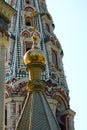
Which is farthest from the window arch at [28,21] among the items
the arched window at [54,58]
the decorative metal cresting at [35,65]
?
the decorative metal cresting at [35,65]

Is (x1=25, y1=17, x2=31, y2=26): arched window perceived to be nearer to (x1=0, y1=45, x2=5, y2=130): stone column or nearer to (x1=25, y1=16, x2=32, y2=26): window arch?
(x1=25, y1=16, x2=32, y2=26): window arch

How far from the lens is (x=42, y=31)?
1952 centimetres

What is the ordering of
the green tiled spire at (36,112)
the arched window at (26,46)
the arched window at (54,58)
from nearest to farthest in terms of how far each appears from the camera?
the green tiled spire at (36,112) → the arched window at (26,46) → the arched window at (54,58)

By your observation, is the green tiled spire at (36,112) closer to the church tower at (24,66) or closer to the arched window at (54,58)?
the church tower at (24,66)

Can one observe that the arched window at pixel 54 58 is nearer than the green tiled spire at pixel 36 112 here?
No

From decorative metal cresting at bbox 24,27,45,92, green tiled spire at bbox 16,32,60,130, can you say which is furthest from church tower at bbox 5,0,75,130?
green tiled spire at bbox 16,32,60,130

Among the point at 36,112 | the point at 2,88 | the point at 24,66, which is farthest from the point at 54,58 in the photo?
the point at 36,112

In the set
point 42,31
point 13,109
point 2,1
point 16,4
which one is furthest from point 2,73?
point 16,4

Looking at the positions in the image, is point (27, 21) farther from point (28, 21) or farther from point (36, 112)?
point (36, 112)

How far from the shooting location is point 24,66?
17266mm

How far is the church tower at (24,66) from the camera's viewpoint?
53.2 ft

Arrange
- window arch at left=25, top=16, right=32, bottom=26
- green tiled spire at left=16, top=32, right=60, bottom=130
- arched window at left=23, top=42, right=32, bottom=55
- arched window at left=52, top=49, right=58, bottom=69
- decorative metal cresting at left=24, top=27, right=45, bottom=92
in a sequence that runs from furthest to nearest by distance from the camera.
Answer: window arch at left=25, top=16, right=32, bottom=26
arched window at left=52, top=49, right=58, bottom=69
arched window at left=23, top=42, right=32, bottom=55
decorative metal cresting at left=24, top=27, right=45, bottom=92
green tiled spire at left=16, top=32, right=60, bottom=130

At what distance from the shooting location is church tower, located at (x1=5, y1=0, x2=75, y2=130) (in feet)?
53.2

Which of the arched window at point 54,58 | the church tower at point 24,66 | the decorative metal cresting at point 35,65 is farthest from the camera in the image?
the arched window at point 54,58
